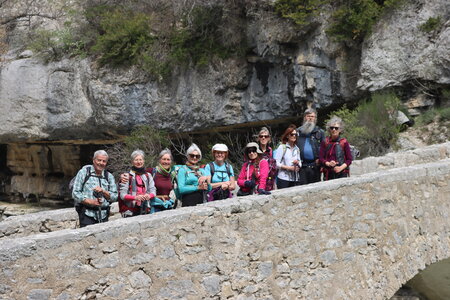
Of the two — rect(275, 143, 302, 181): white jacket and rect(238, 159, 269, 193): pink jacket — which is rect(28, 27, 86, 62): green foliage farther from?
rect(238, 159, 269, 193): pink jacket

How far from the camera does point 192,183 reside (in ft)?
18.3

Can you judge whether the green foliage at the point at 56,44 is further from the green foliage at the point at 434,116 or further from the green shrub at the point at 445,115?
the green shrub at the point at 445,115

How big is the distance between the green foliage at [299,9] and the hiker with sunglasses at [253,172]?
9.01 m

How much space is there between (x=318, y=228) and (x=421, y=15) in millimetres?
9994

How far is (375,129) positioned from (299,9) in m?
4.39

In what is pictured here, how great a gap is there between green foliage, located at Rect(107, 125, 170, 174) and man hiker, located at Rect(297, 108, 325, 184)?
367 inches

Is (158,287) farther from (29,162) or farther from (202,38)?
(29,162)

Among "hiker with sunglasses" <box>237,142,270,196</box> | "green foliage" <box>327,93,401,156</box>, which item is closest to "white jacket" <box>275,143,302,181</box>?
"hiker with sunglasses" <box>237,142,270,196</box>

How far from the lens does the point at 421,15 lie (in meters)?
13.2

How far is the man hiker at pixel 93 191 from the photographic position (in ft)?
16.5

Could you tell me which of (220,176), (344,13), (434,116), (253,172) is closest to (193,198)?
(220,176)

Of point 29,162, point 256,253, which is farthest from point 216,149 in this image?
point 29,162

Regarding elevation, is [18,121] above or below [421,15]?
below

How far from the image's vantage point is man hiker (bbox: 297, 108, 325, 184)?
6.80 m
